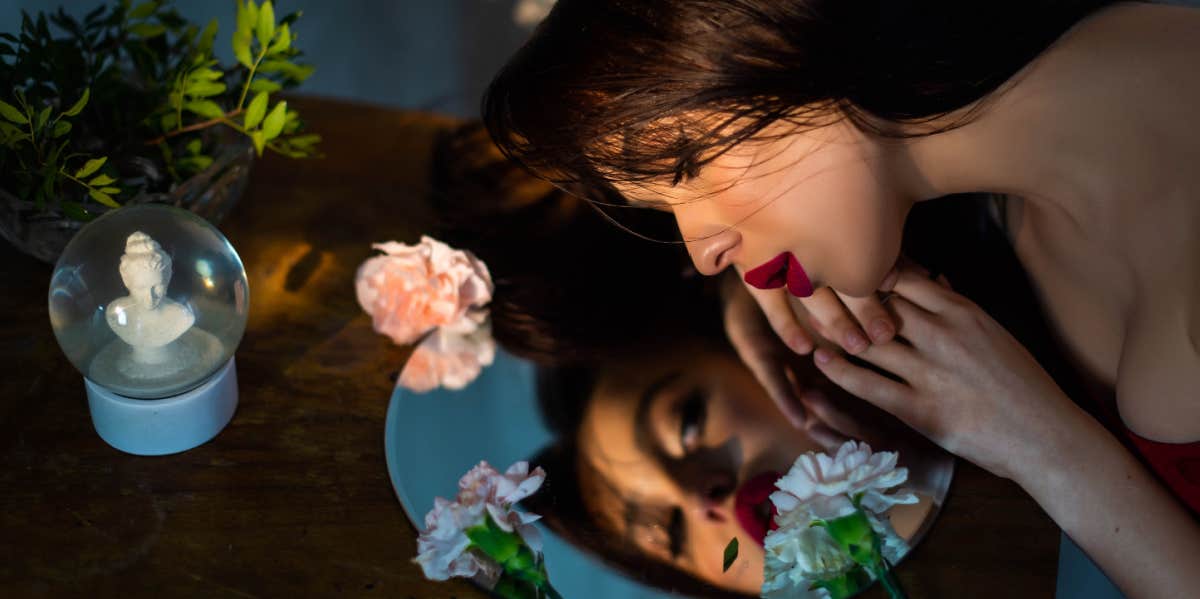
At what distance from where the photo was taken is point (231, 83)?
89 centimetres

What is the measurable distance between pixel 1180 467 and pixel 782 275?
28 cm

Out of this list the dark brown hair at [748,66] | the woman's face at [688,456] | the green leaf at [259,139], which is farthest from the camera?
the green leaf at [259,139]

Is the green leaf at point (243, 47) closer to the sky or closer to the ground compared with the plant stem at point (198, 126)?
closer to the sky

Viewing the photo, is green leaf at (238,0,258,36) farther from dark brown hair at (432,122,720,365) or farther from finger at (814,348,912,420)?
finger at (814,348,912,420)

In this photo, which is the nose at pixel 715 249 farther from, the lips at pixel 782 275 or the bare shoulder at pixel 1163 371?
the bare shoulder at pixel 1163 371

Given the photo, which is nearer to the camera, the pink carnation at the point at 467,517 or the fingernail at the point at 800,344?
the pink carnation at the point at 467,517

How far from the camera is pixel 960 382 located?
751 mm

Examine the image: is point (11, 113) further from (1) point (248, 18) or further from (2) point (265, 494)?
(2) point (265, 494)

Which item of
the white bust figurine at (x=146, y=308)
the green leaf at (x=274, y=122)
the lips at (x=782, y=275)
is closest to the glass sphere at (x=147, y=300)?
the white bust figurine at (x=146, y=308)

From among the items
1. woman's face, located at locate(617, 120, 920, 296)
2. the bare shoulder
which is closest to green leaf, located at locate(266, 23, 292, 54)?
woman's face, located at locate(617, 120, 920, 296)

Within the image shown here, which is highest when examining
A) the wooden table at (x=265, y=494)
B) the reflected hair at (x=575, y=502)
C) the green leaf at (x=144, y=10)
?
the green leaf at (x=144, y=10)

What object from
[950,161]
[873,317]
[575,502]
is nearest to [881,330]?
[873,317]

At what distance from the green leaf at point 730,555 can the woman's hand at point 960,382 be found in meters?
0.17

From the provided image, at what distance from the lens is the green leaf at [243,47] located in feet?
2.60
